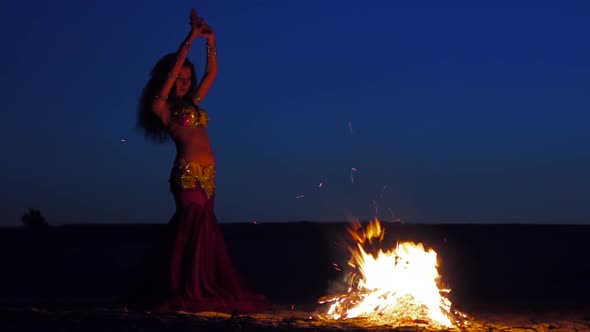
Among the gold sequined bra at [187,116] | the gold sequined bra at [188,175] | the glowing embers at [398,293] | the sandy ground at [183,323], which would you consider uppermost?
the gold sequined bra at [187,116]

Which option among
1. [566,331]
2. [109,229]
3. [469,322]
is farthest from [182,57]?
[109,229]

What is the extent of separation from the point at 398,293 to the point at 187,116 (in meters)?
2.61

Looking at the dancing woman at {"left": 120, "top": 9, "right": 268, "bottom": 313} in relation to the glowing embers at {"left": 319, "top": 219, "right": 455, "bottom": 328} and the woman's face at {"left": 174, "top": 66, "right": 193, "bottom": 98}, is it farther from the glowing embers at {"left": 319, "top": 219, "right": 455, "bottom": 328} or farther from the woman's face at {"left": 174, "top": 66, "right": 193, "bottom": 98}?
the glowing embers at {"left": 319, "top": 219, "right": 455, "bottom": 328}

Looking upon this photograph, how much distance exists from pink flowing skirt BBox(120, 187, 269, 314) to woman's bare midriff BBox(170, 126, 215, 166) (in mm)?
311

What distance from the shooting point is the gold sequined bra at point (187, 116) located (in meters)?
8.38

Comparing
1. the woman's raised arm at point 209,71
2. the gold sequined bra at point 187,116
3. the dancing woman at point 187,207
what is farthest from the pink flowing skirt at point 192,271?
the woman's raised arm at point 209,71

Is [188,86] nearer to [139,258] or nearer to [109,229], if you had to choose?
[139,258]

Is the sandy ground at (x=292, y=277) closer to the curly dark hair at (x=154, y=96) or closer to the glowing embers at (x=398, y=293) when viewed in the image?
the glowing embers at (x=398, y=293)

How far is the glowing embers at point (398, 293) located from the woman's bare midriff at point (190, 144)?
1702 millimetres

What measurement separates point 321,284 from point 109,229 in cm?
1896

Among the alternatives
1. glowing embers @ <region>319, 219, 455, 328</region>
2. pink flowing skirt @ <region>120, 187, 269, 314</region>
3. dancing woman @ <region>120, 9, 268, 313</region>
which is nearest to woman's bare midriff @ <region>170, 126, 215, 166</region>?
dancing woman @ <region>120, 9, 268, 313</region>

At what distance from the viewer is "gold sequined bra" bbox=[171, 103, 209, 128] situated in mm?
8383

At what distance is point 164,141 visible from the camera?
8625mm

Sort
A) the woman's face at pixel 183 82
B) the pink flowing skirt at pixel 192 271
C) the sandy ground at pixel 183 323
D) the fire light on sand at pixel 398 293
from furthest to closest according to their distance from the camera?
the woman's face at pixel 183 82 < the pink flowing skirt at pixel 192 271 < the fire light on sand at pixel 398 293 < the sandy ground at pixel 183 323
